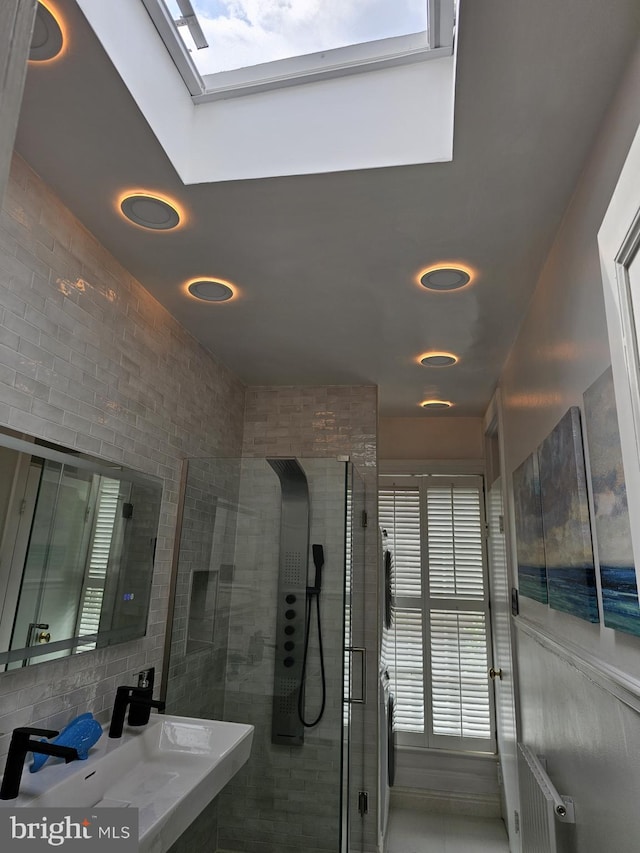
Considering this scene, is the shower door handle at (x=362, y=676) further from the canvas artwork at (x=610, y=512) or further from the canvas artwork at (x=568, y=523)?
the canvas artwork at (x=610, y=512)

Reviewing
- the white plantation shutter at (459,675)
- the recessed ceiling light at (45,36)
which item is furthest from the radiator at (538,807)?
the recessed ceiling light at (45,36)

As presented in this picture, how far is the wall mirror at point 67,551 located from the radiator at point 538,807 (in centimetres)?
155

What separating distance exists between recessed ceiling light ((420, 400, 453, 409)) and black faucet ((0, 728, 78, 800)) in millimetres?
2882

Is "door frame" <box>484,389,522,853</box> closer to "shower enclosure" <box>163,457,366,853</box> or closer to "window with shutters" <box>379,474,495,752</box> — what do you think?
"window with shutters" <box>379,474,495,752</box>

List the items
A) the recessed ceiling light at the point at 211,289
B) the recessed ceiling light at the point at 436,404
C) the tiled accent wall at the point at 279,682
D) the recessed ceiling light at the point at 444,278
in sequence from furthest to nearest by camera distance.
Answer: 1. the recessed ceiling light at the point at 436,404
2. the tiled accent wall at the point at 279,682
3. the recessed ceiling light at the point at 211,289
4. the recessed ceiling light at the point at 444,278

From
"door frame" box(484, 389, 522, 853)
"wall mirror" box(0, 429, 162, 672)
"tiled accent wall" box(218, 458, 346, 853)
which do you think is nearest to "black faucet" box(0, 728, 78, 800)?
"wall mirror" box(0, 429, 162, 672)

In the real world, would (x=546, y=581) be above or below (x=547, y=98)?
below

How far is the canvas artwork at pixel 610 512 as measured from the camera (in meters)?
1.19

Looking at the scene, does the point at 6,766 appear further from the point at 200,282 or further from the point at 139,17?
the point at 139,17

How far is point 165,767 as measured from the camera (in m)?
1.86

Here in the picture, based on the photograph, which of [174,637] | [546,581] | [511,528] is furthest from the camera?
[511,528]

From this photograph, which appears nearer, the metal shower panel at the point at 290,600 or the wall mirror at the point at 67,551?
the wall mirror at the point at 67,551

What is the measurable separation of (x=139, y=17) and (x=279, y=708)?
8.42 ft

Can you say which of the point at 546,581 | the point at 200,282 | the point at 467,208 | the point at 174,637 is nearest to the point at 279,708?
the point at 174,637
